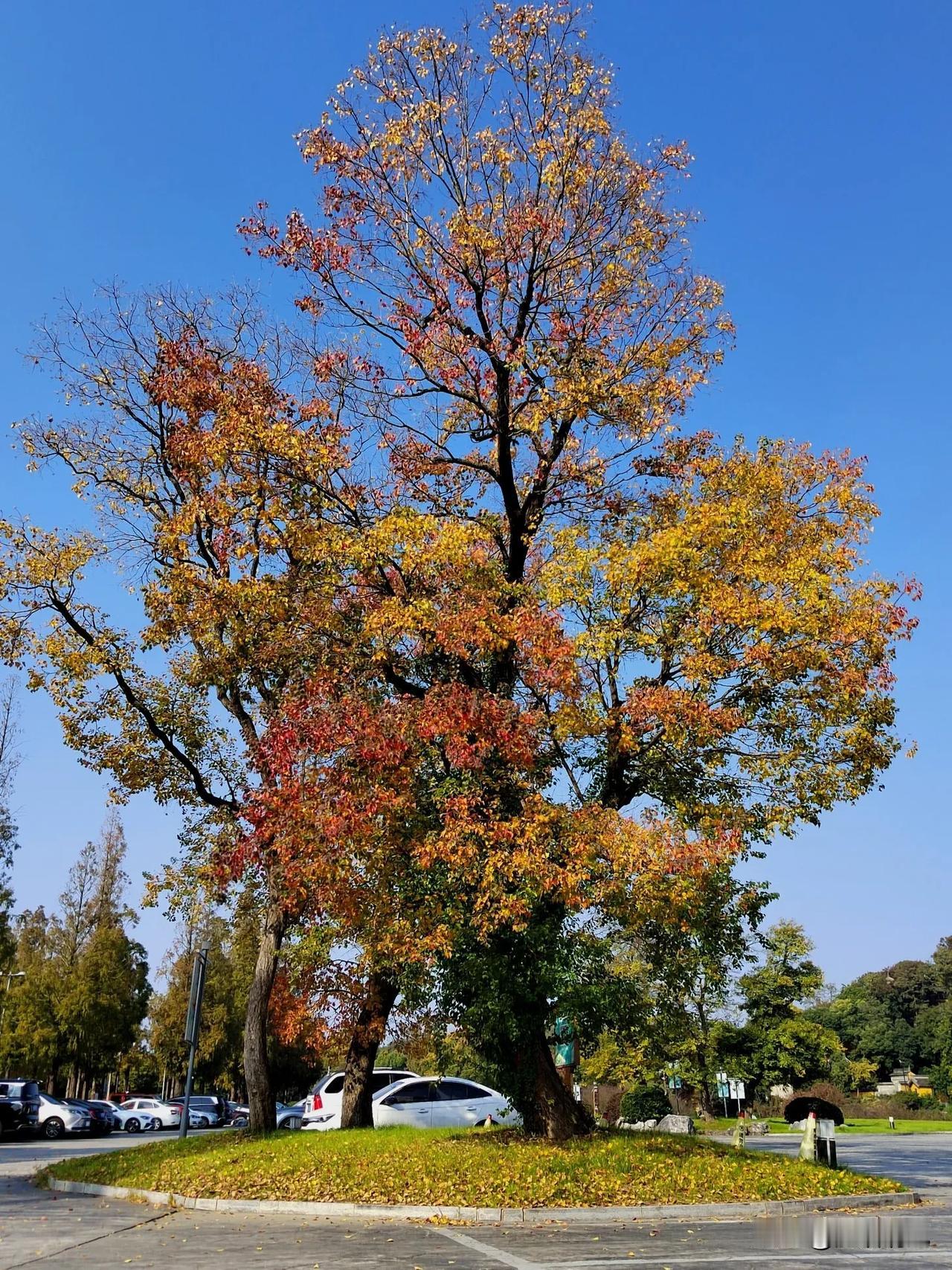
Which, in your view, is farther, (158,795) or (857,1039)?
(857,1039)

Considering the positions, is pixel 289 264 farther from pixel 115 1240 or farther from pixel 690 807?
pixel 115 1240

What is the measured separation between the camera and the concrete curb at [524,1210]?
1159cm

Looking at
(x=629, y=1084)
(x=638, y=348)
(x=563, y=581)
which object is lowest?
(x=629, y=1084)

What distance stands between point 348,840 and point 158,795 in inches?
247

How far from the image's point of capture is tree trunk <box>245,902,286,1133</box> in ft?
59.2

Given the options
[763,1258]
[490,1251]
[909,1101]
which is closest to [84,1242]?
[490,1251]

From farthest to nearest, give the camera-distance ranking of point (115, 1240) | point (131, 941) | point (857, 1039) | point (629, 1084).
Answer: point (857, 1039)
point (131, 941)
point (629, 1084)
point (115, 1240)

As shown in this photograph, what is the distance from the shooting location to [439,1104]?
71.5 ft

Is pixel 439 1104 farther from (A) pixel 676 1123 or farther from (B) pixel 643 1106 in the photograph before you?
(B) pixel 643 1106

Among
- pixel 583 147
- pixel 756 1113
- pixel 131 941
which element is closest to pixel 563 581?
pixel 583 147

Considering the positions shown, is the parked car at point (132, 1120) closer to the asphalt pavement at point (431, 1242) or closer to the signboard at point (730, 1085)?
the signboard at point (730, 1085)

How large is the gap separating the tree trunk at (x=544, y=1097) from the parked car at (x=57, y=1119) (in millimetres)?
24775

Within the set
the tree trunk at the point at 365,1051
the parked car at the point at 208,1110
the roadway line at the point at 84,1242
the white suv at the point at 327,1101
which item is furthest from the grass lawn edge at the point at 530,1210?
the parked car at the point at 208,1110

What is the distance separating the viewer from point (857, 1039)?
75750mm
